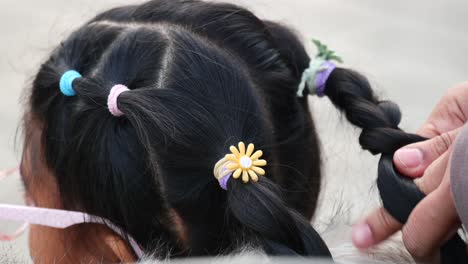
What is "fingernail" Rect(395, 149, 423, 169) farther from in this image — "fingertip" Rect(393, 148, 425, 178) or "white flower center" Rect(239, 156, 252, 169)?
"white flower center" Rect(239, 156, 252, 169)

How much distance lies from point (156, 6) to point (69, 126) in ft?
0.75

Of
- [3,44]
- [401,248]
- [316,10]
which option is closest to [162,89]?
[401,248]

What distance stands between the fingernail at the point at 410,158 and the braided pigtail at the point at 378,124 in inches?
0.7

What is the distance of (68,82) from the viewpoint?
0.97 metres

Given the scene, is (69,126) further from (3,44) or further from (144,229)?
(3,44)

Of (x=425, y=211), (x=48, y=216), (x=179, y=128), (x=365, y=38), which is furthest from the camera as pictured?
(x=365, y=38)

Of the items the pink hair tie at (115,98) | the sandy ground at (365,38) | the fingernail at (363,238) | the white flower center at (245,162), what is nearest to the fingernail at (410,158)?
the fingernail at (363,238)

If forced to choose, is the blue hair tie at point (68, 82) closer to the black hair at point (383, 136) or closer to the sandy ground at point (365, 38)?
the black hair at point (383, 136)

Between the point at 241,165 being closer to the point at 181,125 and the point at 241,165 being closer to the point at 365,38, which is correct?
the point at 181,125

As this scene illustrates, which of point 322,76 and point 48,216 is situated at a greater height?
point 322,76

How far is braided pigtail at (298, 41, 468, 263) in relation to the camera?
824 millimetres

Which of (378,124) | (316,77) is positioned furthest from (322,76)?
(378,124)

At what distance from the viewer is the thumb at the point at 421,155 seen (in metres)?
0.85

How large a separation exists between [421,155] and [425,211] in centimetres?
11
